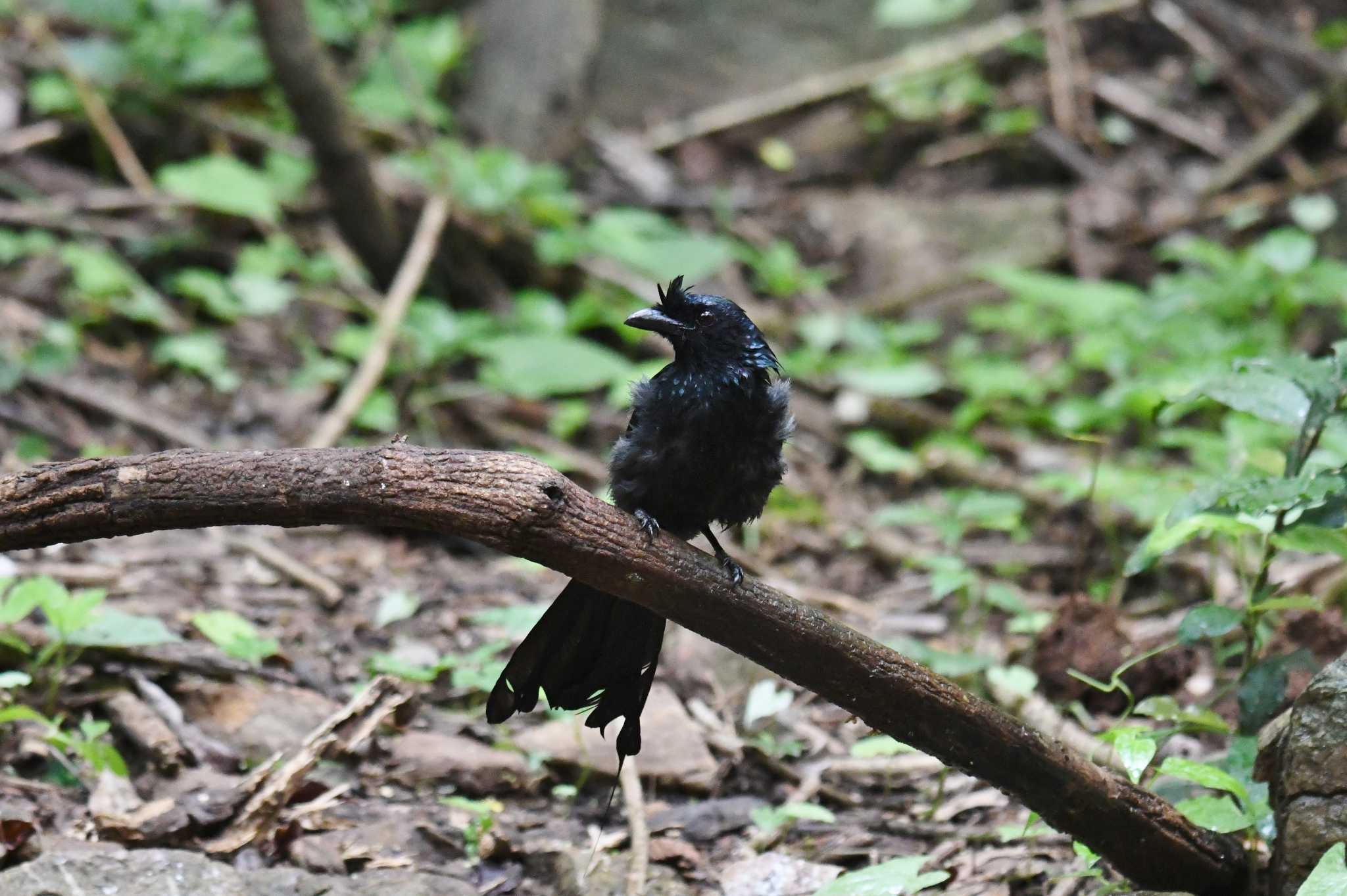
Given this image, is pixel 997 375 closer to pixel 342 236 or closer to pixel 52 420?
pixel 342 236

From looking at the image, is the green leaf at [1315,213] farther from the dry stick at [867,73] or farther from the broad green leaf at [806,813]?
the broad green leaf at [806,813]

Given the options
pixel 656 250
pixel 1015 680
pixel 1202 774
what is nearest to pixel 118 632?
pixel 1015 680

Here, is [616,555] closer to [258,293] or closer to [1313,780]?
[1313,780]

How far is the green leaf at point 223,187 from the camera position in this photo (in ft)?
20.1

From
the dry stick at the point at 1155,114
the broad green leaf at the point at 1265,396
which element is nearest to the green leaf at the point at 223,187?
the broad green leaf at the point at 1265,396

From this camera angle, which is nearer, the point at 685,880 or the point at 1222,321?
the point at 685,880

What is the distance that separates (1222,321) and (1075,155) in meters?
2.24

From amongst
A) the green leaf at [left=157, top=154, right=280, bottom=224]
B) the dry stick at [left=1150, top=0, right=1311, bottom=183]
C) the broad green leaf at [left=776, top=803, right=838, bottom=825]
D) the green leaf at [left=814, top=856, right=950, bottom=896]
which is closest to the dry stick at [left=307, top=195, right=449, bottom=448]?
the green leaf at [left=157, top=154, right=280, bottom=224]

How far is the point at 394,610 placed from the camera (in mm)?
4164

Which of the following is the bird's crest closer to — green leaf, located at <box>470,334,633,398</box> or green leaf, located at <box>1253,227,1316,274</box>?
green leaf, located at <box>470,334,633,398</box>

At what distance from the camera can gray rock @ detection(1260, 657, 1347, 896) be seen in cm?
234

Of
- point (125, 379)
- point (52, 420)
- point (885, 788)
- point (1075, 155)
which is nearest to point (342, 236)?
point (125, 379)

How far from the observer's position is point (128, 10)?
686 cm

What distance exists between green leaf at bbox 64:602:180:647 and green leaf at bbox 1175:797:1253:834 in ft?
8.03
